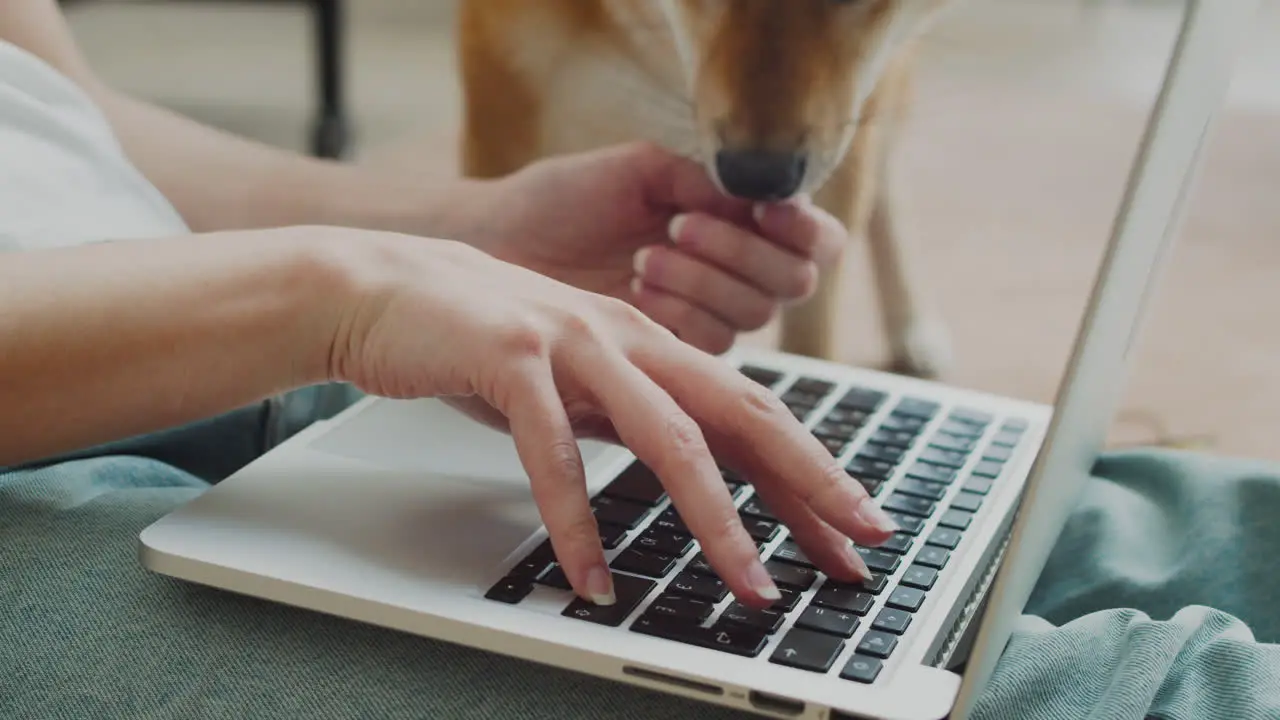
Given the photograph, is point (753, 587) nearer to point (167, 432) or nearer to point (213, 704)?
point (213, 704)

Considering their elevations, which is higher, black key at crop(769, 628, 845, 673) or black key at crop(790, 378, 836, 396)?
black key at crop(769, 628, 845, 673)

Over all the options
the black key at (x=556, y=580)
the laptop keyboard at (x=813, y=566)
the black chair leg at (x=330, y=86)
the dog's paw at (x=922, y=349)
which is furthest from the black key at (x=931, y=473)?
the black chair leg at (x=330, y=86)

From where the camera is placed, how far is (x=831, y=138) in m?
0.97

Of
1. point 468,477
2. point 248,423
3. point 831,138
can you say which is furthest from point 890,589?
point 831,138

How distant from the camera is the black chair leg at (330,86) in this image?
216cm

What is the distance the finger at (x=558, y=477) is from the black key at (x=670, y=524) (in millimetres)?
65

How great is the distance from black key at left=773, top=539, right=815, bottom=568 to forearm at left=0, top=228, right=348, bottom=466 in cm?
19

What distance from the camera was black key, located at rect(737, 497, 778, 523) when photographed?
553mm

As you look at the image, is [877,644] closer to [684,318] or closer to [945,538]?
[945,538]

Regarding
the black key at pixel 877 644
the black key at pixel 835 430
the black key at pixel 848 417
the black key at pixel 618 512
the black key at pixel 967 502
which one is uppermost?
the black key at pixel 877 644

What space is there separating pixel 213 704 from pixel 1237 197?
1.82 metres

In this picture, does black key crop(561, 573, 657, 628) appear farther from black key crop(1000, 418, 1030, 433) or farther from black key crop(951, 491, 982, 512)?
black key crop(1000, 418, 1030, 433)

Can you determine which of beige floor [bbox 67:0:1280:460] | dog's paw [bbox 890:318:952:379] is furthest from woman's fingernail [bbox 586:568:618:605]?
dog's paw [bbox 890:318:952:379]

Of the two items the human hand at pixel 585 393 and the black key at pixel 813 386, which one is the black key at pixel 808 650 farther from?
the black key at pixel 813 386
